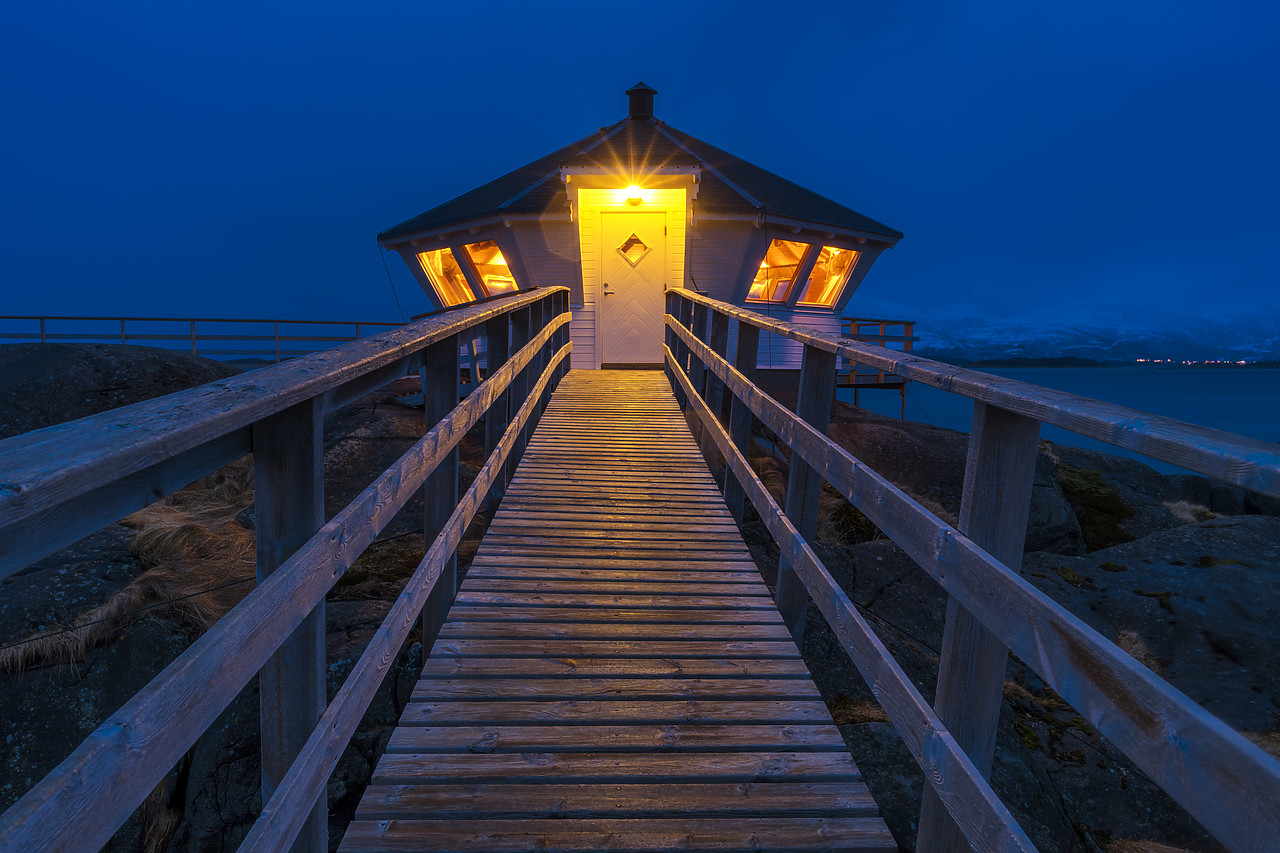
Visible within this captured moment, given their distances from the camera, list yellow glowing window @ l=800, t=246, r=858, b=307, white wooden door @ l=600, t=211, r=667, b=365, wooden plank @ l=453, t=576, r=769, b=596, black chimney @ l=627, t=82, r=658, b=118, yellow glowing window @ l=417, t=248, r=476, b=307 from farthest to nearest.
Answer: black chimney @ l=627, t=82, r=658, b=118 → yellow glowing window @ l=417, t=248, r=476, b=307 → yellow glowing window @ l=800, t=246, r=858, b=307 → white wooden door @ l=600, t=211, r=667, b=365 → wooden plank @ l=453, t=576, r=769, b=596

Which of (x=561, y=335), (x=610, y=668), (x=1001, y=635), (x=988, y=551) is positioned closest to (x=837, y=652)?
(x=610, y=668)

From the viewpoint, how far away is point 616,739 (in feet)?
9.09

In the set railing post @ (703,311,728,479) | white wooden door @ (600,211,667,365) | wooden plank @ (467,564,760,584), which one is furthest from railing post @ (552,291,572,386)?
wooden plank @ (467,564,760,584)

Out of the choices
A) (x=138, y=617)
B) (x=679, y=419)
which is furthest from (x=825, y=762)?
(x=679, y=419)

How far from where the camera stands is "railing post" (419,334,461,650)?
353 cm

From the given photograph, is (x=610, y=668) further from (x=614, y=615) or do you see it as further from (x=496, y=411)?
(x=496, y=411)

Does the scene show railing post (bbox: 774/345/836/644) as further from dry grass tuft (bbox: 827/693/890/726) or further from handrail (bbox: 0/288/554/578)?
Result: handrail (bbox: 0/288/554/578)

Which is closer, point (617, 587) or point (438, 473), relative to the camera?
point (438, 473)

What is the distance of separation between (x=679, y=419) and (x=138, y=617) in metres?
5.53

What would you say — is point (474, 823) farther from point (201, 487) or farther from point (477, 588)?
point (201, 487)

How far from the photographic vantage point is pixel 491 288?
1691cm

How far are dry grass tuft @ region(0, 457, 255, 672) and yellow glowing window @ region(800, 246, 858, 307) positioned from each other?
45.0 feet

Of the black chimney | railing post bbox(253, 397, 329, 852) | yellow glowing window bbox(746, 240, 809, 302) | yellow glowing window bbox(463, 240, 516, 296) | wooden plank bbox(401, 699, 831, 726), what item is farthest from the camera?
the black chimney

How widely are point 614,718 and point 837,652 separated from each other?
189cm
